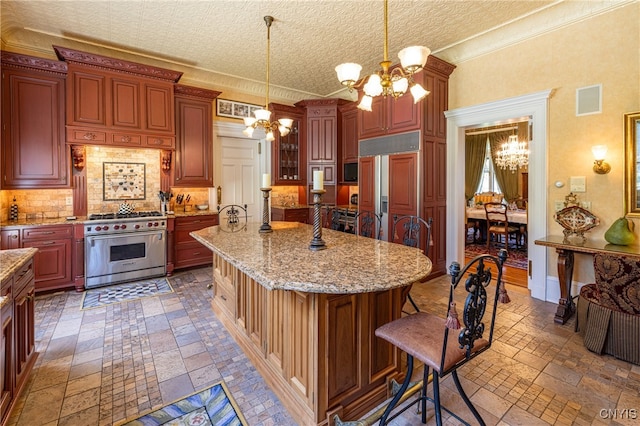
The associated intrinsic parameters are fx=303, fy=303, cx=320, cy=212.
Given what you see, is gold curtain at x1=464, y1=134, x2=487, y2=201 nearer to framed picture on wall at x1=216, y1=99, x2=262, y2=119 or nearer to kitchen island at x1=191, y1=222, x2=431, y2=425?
framed picture on wall at x1=216, y1=99, x2=262, y2=119

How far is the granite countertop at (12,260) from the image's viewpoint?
1675mm

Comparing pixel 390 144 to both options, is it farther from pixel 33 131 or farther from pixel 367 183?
pixel 33 131

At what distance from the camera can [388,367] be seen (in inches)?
77.1

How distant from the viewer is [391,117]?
14.6 ft

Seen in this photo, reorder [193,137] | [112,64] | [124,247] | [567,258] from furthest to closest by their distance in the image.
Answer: [193,137] < [124,247] < [112,64] < [567,258]

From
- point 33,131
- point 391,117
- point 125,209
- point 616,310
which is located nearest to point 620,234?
point 616,310

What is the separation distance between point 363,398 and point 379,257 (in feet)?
2.75

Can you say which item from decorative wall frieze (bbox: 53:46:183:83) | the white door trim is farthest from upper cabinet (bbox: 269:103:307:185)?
the white door trim

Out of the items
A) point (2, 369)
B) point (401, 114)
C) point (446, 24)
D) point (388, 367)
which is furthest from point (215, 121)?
point (388, 367)

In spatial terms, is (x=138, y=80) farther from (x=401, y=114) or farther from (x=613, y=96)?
(x=613, y=96)

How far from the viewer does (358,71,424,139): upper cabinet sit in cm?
416

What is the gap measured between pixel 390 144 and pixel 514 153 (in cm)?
427

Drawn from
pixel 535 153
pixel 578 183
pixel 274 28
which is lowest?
pixel 578 183

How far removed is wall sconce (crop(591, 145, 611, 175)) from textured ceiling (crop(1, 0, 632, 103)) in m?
1.42
